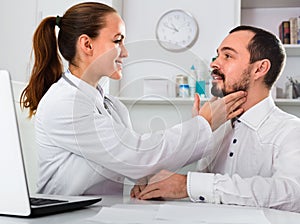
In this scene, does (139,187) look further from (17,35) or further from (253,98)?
(17,35)

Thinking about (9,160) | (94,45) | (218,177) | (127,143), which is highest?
(94,45)

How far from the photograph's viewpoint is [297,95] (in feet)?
10.2

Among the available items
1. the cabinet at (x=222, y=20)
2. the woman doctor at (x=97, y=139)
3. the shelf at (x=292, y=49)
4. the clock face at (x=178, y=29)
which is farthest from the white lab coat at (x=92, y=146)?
the clock face at (x=178, y=29)

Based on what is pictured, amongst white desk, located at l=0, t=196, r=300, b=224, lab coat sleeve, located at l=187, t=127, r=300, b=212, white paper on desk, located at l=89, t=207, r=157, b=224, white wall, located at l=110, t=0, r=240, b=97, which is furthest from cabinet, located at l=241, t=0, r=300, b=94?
white paper on desk, located at l=89, t=207, r=157, b=224

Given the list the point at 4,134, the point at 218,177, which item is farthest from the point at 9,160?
the point at 218,177

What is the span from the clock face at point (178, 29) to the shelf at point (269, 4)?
1.19 feet

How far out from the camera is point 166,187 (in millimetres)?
1330

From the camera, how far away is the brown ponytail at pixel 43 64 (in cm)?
169

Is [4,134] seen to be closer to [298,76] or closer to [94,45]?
[94,45]

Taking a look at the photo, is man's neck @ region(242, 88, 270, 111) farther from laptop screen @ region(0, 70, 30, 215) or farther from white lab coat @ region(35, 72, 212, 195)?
laptop screen @ region(0, 70, 30, 215)

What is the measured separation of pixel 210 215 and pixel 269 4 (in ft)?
8.29

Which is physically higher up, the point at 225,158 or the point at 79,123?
the point at 79,123

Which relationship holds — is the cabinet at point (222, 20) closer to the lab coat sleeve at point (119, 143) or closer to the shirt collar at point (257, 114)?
the shirt collar at point (257, 114)

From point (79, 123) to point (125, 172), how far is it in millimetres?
185
